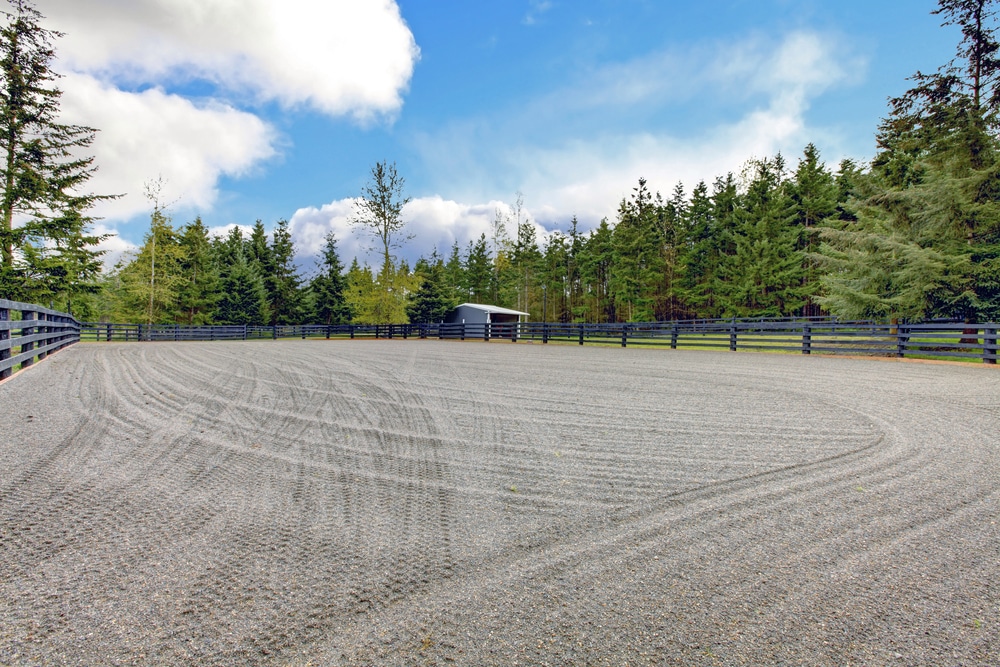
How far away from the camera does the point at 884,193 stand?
17125 millimetres

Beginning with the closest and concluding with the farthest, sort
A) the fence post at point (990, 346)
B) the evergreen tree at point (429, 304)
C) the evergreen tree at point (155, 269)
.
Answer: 1. the fence post at point (990, 346)
2. the evergreen tree at point (155, 269)
3. the evergreen tree at point (429, 304)

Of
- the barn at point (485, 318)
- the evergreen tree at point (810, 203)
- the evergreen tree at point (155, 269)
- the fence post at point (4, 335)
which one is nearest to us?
the fence post at point (4, 335)

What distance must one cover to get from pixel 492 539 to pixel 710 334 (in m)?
17.2

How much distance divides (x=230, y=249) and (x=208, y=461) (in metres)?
49.0

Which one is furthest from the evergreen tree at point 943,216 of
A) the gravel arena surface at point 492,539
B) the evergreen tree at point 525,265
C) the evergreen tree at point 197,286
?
the evergreen tree at point 197,286

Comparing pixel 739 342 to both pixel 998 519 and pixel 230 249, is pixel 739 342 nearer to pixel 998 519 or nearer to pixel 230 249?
pixel 998 519

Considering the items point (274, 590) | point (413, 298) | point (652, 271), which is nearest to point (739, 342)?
point (274, 590)

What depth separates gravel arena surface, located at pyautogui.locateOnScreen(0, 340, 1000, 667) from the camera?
4.88 ft

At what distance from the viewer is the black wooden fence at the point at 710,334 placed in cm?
1328

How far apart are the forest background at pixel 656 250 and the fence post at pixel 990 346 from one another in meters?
3.51

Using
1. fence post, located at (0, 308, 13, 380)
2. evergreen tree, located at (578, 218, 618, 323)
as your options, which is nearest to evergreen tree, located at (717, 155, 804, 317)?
evergreen tree, located at (578, 218, 618, 323)

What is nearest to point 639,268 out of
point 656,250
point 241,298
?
point 656,250

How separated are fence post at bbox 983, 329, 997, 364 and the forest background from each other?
138 inches

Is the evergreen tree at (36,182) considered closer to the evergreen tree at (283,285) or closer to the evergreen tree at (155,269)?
the evergreen tree at (155,269)
